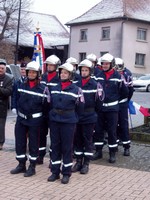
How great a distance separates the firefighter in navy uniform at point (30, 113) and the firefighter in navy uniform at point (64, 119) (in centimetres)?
29

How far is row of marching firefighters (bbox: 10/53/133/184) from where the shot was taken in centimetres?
716

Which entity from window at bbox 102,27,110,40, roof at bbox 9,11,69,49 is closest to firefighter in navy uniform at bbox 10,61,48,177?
window at bbox 102,27,110,40

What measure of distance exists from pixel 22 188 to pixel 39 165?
162 centimetres

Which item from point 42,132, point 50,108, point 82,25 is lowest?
point 42,132

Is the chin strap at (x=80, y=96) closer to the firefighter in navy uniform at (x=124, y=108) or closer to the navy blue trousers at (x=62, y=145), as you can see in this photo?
the navy blue trousers at (x=62, y=145)

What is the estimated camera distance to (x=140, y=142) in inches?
411

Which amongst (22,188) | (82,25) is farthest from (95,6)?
(22,188)

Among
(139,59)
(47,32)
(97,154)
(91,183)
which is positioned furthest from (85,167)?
(47,32)

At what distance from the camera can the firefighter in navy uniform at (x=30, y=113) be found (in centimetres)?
737

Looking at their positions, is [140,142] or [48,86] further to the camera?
[140,142]

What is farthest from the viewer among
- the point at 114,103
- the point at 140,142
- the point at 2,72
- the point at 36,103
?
the point at 140,142

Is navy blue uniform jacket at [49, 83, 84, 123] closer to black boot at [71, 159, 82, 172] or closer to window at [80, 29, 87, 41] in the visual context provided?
black boot at [71, 159, 82, 172]

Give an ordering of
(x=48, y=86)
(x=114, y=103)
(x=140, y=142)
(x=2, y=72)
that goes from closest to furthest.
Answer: (x=48, y=86)
(x=114, y=103)
(x=2, y=72)
(x=140, y=142)

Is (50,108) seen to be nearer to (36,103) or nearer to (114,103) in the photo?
(36,103)
